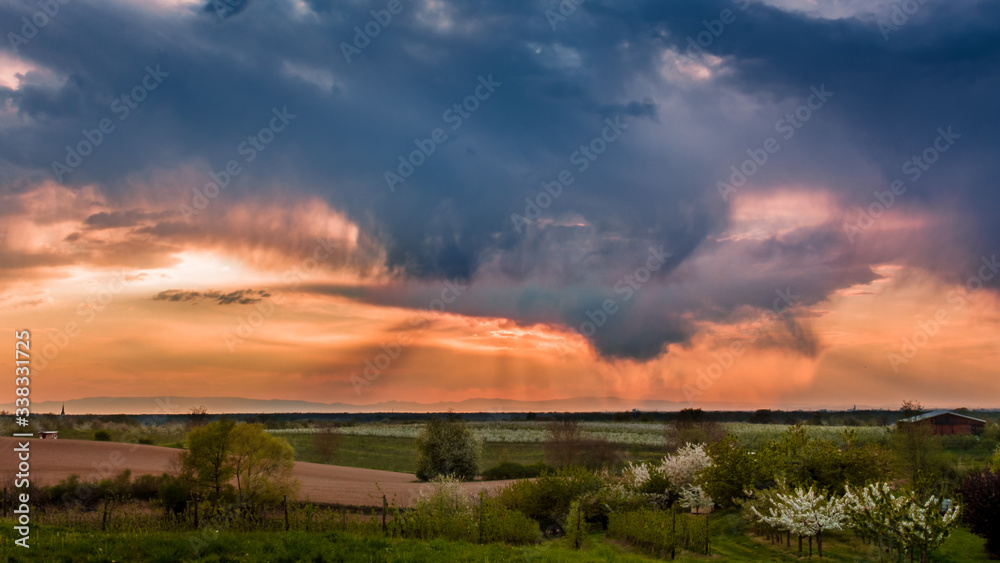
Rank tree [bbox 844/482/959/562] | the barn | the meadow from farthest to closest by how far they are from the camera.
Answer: the barn, tree [bbox 844/482/959/562], the meadow

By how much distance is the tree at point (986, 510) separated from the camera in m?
19.9

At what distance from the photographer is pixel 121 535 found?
14992 millimetres

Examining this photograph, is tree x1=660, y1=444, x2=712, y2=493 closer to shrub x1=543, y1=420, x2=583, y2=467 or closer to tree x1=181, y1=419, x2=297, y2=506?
tree x1=181, y1=419, x2=297, y2=506

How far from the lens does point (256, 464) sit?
2916cm

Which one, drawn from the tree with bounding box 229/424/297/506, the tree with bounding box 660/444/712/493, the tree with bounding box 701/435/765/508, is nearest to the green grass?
the tree with bounding box 229/424/297/506

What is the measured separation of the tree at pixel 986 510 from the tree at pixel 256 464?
26.0m

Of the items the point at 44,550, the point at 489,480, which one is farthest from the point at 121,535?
the point at 489,480

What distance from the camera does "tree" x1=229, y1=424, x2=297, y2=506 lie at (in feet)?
93.2

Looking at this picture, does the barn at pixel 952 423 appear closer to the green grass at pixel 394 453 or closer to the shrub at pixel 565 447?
the green grass at pixel 394 453

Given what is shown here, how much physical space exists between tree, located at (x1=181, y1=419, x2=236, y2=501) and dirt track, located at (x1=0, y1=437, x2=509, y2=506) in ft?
20.6

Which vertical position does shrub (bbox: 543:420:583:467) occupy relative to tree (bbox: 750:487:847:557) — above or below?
below

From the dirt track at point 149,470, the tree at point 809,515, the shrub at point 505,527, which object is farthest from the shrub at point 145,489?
the tree at point 809,515

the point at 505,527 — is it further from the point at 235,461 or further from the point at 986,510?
the point at 986,510

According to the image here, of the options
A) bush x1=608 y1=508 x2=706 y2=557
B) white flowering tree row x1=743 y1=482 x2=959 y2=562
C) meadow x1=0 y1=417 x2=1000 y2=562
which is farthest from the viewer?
bush x1=608 y1=508 x2=706 y2=557
